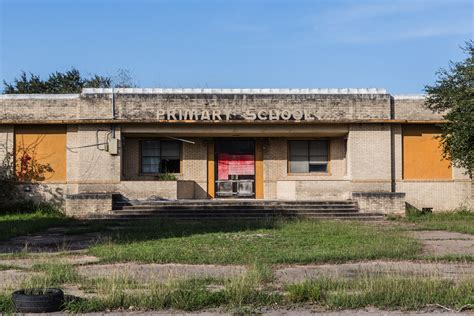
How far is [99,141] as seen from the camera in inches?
1046

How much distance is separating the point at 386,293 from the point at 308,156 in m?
19.6

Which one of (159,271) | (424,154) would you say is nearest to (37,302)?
(159,271)

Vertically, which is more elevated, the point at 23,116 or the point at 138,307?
the point at 23,116

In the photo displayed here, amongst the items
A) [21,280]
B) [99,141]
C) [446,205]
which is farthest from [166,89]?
[21,280]

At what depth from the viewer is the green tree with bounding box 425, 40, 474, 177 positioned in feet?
75.3

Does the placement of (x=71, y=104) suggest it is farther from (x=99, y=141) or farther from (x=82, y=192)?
(x=82, y=192)

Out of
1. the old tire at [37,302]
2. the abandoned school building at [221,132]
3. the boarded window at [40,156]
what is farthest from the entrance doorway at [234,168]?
the old tire at [37,302]

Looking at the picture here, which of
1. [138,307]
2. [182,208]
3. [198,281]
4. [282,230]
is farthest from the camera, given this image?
[182,208]

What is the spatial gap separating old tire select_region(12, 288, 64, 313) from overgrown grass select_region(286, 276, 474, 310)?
316 cm

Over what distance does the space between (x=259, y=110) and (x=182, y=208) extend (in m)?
5.21

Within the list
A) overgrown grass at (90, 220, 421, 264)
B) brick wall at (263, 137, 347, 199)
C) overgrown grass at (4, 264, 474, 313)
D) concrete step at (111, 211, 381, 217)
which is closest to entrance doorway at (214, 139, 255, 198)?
brick wall at (263, 137, 347, 199)

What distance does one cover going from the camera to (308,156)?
1124 inches

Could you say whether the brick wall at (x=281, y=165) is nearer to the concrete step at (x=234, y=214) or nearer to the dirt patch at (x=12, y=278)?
the concrete step at (x=234, y=214)

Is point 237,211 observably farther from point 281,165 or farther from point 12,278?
point 12,278
